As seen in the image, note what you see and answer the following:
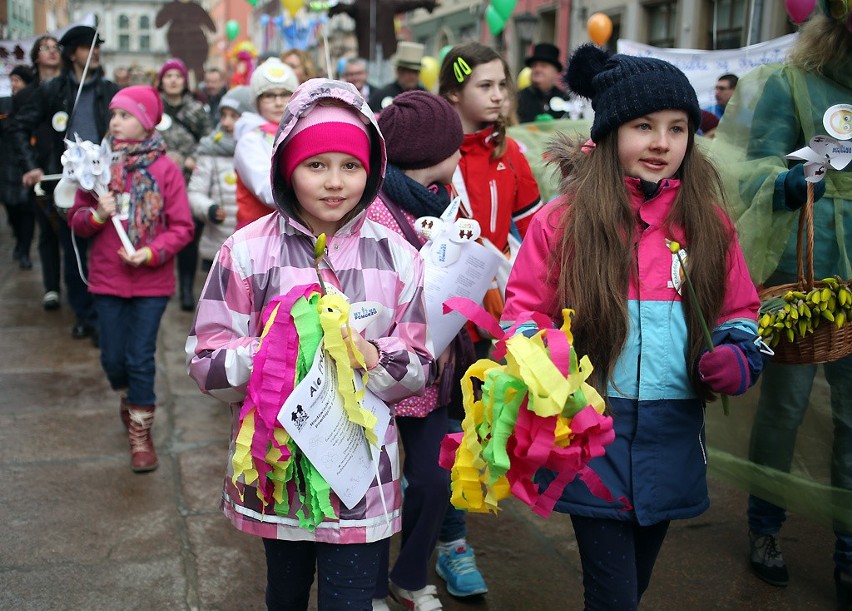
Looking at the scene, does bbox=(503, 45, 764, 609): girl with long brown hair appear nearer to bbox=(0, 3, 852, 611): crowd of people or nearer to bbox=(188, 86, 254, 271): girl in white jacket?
bbox=(0, 3, 852, 611): crowd of people

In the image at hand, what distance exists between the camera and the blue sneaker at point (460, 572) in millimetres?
3348

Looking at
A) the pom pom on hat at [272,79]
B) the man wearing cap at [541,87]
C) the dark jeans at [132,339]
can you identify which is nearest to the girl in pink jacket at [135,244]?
the dark jeans at [132,339]

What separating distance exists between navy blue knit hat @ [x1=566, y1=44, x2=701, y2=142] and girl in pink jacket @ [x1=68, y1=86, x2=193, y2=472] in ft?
8.71

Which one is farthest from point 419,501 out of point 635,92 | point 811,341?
point 635,92

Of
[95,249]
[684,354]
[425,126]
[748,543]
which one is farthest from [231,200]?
[684,354]

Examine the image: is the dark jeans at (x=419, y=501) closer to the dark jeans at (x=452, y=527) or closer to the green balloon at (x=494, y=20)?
the dark jeans at (x=452, y=527)

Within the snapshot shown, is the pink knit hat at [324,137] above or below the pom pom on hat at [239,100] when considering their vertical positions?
below

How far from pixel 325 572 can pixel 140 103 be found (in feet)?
9.81

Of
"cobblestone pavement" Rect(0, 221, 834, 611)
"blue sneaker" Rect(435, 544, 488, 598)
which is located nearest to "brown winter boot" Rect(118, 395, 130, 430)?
"cobblestone pavement" Rect(0, 221, 834, 611)

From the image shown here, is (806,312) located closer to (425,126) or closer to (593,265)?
(593,265)

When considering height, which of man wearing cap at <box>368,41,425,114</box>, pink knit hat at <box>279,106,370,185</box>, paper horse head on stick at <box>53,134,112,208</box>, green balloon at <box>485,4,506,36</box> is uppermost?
green balloon at <box>485,4,506,36</box>

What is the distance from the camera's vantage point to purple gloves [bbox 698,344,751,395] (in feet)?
7.50

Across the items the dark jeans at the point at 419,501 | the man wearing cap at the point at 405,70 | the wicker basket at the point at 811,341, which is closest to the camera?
the wicker basket at the point at 811,341

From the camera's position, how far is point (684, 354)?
2455 millimetres
